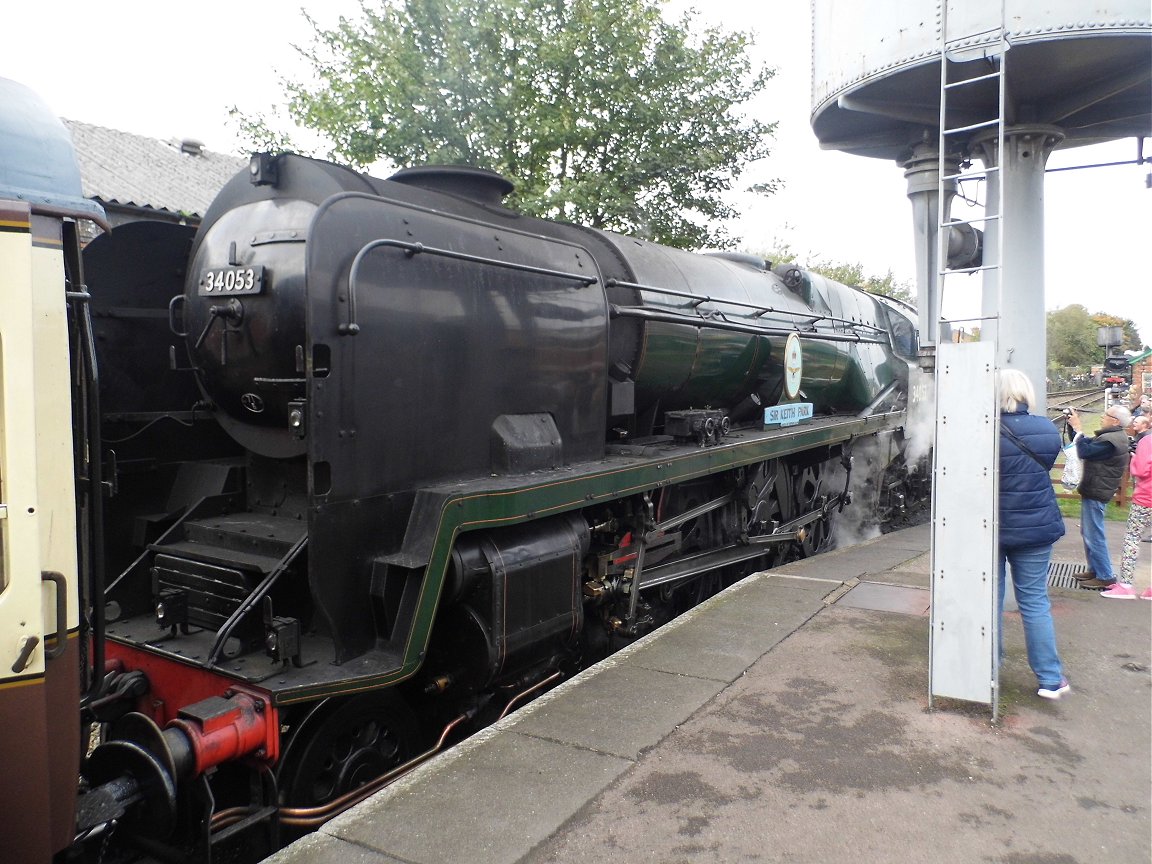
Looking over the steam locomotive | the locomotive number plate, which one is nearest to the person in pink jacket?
the steam locomotive

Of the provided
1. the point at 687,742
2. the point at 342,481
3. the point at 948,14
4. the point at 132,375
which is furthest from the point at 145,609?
the point at 948,14

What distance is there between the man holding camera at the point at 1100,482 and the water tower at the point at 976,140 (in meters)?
1.22

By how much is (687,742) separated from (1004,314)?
402cm

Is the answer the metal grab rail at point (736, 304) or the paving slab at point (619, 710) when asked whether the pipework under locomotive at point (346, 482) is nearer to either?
the metal grab rail at point (736, 304)

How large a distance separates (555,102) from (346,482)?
10054 millimetres

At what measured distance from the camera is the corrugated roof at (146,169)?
11.4 meters

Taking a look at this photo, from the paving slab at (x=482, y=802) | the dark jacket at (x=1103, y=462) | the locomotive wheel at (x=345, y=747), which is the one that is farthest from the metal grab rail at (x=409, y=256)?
the dark jacket at (x=1103, y=462)

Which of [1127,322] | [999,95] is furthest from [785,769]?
[1127,322]

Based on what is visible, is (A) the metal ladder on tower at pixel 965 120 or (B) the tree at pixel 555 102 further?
(B) the tree at pixel 555 102

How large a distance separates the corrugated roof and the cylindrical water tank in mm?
8495

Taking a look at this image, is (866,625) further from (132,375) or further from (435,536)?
(132,375)

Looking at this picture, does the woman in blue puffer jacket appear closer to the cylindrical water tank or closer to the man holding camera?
the cylindrical water tank

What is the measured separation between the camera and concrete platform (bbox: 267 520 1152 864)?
2.76 meters

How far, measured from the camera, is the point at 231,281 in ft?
12.0
